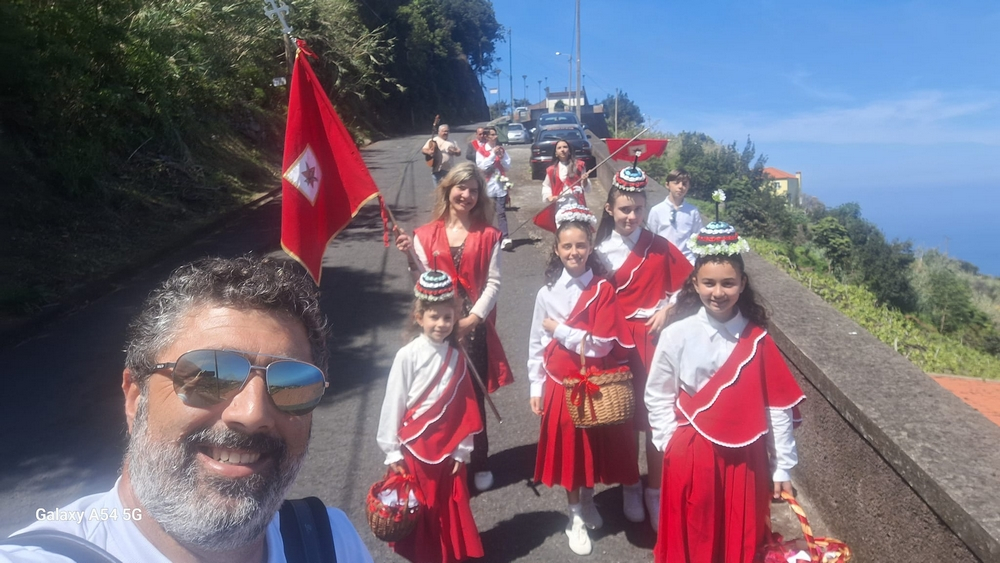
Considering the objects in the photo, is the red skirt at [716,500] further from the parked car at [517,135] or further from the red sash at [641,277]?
the parked car at [517,135]

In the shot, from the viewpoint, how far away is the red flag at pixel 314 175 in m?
3.37

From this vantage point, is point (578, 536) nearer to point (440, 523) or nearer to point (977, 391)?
point (440, 523)

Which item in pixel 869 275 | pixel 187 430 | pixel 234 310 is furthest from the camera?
pixel 869 275

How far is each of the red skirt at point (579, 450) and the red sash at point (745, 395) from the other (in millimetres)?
836

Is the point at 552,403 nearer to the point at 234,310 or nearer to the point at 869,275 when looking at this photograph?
the point at 234,310

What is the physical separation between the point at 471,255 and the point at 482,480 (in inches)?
54.4

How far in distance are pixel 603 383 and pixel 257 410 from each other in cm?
222

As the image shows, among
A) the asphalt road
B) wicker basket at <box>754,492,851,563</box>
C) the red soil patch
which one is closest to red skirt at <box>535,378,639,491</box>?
the asphalt road

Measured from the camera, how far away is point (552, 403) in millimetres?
3770

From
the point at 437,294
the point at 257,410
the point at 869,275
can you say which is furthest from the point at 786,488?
the point at 869,275

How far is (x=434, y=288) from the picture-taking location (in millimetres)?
3434

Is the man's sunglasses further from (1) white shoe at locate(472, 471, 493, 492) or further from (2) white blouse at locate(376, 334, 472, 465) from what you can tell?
(1) white shoe at locate(472, 471, 493, 492)

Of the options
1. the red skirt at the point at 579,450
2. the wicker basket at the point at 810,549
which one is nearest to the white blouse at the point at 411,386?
the red skirt at the point at 579,450

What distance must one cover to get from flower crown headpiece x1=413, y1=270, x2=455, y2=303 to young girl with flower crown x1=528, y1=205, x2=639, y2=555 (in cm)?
62
